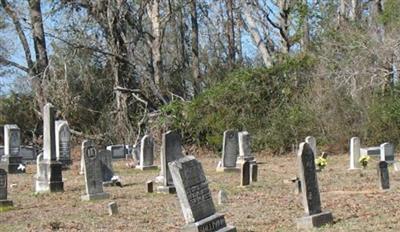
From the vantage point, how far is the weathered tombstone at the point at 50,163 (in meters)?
17.6

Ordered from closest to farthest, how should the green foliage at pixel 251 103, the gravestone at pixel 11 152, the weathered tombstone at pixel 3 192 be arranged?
the weathered tombstone at pixel 3 192 → the gravestone at pixel 11 152 → the green foliage at pixel 251 103

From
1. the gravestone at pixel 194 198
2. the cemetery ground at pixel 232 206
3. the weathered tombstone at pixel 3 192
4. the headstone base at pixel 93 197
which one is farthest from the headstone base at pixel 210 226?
the headstone base at pixel 93 197

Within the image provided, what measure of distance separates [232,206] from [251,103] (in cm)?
1937

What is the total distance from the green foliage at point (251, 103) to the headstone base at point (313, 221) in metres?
20.7

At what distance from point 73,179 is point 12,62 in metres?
19.1

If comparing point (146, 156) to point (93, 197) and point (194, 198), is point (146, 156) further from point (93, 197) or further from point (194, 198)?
point (194, 198)

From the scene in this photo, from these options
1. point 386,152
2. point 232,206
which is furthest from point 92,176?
point 386,152

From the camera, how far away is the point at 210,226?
934 cm

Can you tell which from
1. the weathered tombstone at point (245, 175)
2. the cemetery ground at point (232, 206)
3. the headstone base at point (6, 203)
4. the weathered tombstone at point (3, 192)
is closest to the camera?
the cemetery ground at point (232, 206)

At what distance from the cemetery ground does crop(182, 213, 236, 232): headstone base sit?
93 cm

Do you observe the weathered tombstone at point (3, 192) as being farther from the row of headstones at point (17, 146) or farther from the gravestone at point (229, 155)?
the row of headstones at point (17, 146)

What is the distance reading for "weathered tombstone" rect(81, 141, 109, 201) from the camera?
50.3ft

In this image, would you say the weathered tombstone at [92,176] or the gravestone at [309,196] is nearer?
the gravestone at [309,196]

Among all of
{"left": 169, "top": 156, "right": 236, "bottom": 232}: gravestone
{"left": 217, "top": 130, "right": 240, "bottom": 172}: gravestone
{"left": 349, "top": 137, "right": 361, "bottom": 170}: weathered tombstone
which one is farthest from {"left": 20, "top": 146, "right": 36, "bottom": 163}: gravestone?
{"left": 169, "top": 156, "right": 236, "bottom": 232}: gravestone
